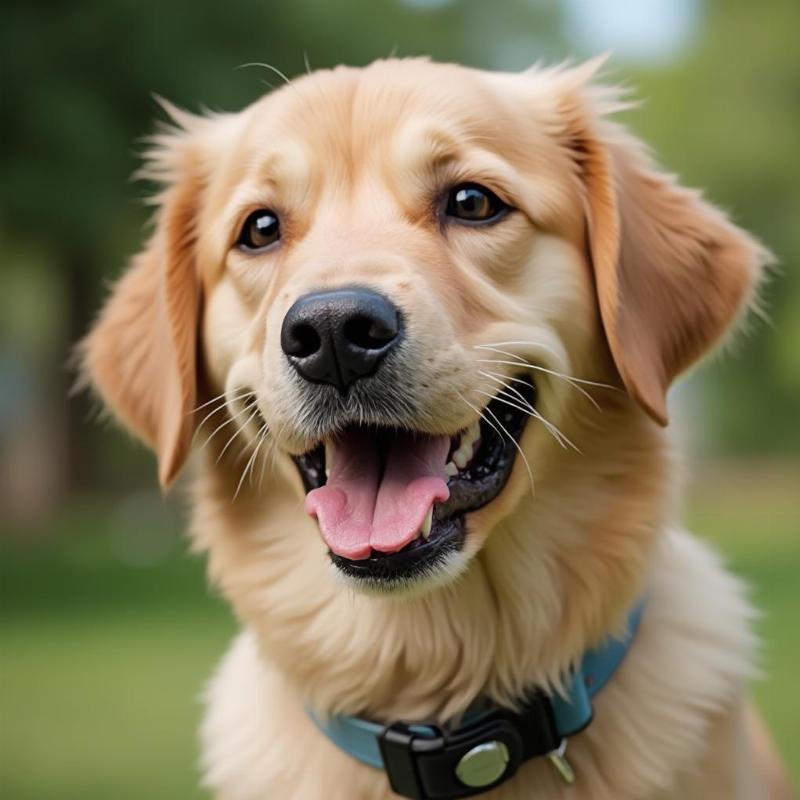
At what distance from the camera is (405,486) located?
3.12 metres

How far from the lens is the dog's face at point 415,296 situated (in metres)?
3.05

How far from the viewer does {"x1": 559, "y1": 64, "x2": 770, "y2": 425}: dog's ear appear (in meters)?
3.38

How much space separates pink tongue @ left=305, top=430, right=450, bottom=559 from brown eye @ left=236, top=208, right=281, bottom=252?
25.2 inches

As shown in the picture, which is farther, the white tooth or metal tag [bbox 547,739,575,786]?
metal tag [bbox 547,739,575,786]

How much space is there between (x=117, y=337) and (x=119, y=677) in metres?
5.70

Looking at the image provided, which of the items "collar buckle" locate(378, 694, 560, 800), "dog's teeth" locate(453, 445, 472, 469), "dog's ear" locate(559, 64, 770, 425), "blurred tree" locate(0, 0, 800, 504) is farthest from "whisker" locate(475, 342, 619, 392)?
"blurred tree" locate(0, 0, 800, 504)

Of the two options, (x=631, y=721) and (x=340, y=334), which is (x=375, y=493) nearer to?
(x=340, y=334)

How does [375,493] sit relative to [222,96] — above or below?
above

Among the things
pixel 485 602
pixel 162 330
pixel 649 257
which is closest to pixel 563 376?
pixel 649 257

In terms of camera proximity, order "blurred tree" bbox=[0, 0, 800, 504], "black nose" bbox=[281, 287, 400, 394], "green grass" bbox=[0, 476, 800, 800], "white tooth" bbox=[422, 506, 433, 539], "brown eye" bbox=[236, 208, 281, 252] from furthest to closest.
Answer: "blurred tree" bbox=[0, 0, 800, 504] < "green grass" bbox=[0, 476, 800, 800] < "brown eye" bbox=[236, 208, 281, 252] < "white tooth" bbox=[422, 506, 433, 539] < "black nose" bbox=[281, 287, 400, 394]

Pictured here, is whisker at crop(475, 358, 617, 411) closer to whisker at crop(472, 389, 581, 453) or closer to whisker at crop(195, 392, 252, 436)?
whisker at crop(472, 389, 581, 453)

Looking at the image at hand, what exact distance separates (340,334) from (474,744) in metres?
1.06

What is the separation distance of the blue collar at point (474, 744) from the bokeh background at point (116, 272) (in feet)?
3.27

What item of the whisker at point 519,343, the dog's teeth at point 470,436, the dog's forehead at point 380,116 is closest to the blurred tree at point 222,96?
the dog's forehead at point 380,116
